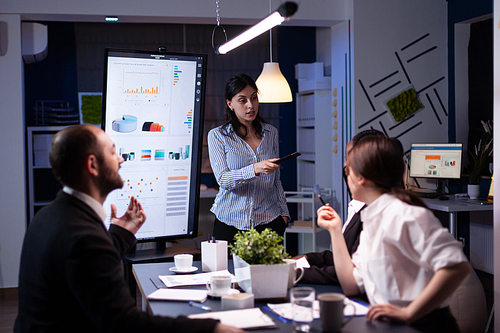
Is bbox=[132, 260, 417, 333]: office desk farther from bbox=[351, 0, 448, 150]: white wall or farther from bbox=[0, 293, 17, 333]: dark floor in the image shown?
bbox=[351, 0, 448, 150]: white wall

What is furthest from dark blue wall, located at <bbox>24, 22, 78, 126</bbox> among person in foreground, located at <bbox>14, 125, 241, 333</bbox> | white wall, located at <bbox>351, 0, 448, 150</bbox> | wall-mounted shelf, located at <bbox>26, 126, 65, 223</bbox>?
person in foreground, located at <bbox>14, 125, 241, 333</bbox>

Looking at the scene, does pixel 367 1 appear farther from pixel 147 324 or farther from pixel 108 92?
pixel 147 324

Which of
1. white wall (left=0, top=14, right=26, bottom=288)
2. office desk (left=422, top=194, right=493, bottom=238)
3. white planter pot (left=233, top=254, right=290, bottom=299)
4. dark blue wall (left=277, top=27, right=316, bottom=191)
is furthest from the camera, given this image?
dark blue wall (left=277, top=27, right=316, bottom=191)

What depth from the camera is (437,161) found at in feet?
14.9

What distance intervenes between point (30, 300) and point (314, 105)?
14.6ft

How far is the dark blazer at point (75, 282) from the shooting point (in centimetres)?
130

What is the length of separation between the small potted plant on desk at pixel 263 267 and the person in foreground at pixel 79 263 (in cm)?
33

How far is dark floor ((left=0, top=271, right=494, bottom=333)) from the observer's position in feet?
12.2

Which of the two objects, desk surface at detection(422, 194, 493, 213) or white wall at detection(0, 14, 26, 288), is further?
white wall at detection(0, 14, 26, 288)

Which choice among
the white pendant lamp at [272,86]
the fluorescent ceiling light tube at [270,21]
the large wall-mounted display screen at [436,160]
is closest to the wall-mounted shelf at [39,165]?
the white pendant lamp at [272,86]

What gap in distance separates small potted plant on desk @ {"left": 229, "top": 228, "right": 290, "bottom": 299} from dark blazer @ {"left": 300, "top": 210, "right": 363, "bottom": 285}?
0.25 m

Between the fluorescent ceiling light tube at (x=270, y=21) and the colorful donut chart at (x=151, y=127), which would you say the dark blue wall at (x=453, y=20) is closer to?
the fluorescent ceiling light tube at (x=270, y=21)

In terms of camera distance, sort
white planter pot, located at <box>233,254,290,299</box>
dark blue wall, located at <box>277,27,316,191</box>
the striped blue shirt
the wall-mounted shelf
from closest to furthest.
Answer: white planter pot, located at <box>233,254,290,299</box> → the striped blue shirt → the wall-mounted shelf → dark blue wall, located at <box>277,27,316,191</box>

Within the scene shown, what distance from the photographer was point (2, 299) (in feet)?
14.7
